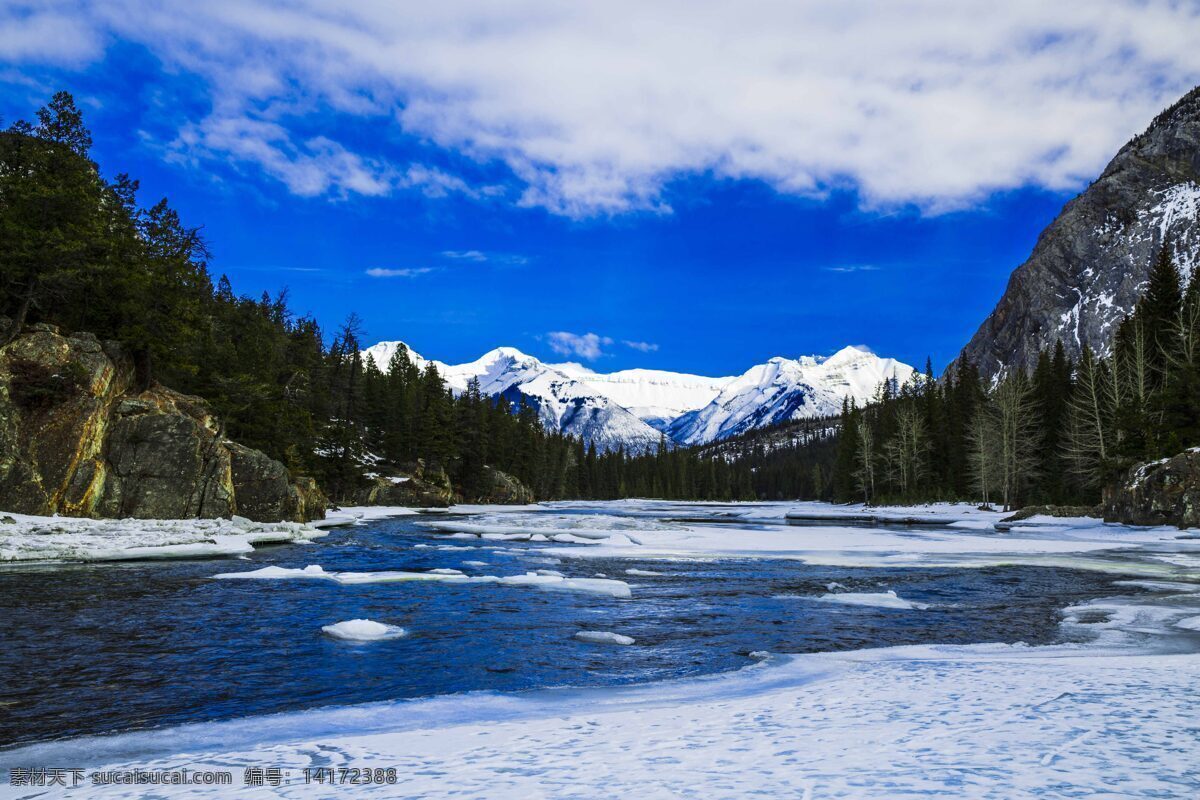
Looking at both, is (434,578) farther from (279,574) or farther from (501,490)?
(501,490)

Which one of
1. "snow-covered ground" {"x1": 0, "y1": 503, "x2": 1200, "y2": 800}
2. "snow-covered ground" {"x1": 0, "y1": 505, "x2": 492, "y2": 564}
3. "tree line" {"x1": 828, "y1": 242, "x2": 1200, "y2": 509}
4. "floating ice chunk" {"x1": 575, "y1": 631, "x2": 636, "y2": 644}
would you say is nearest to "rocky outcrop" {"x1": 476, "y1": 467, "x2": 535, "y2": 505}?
"tree line" {"x1": 828, "y1": 242, "x2": 1200, "y2": 509}

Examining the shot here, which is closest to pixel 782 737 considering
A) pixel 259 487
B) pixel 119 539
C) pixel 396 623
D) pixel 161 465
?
pixel 396 623

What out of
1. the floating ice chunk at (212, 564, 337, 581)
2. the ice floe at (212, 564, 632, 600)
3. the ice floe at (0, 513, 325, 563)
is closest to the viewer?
the ice floe at (212, 564, 632, 600)

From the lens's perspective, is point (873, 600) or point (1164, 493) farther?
point (1164, 493)

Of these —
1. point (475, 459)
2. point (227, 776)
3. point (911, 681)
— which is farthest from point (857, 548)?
point (475, 459)

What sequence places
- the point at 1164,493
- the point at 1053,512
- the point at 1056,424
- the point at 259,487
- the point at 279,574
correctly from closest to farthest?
the point at 279,574 < the point at 1164,493 < the point at 259,487 < the point at 1053,512 < the point at 1056,424

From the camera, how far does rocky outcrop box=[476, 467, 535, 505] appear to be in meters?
110

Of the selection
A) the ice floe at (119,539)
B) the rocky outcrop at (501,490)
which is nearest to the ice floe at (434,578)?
the ice floe at (119,539)

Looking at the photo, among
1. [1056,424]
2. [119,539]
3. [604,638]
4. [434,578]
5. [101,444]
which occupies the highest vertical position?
[1056,424]

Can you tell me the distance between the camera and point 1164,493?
39.2 meters

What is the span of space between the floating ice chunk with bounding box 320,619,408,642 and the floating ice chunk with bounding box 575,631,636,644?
3.51 m

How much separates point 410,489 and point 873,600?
244 feet

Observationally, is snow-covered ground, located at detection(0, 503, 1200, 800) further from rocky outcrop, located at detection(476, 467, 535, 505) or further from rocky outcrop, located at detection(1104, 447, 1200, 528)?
rocky outcrop, located at detection(476, 467, 535, 505)

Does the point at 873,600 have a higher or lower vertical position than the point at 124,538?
lower
